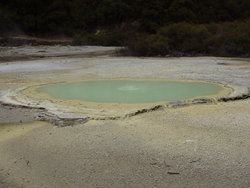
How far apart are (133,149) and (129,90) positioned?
4375mm

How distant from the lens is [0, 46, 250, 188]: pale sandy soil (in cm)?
445

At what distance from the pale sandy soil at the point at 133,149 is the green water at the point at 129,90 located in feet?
3.63

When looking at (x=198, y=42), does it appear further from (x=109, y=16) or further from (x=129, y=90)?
(x=109, y=16)

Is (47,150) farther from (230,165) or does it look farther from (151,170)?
(230,165)

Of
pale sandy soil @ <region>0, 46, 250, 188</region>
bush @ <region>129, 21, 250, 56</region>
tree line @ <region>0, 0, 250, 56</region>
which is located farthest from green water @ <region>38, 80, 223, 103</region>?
tree line @ <region>0, 0, 250, 56</region>

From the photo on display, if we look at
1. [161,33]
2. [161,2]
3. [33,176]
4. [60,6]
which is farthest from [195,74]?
[60,6]

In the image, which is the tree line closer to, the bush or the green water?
the bush

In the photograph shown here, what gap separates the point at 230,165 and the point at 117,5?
103 ft

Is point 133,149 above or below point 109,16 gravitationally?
below

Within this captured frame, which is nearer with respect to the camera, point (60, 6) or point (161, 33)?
point (161, 33)

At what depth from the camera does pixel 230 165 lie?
15.3ft

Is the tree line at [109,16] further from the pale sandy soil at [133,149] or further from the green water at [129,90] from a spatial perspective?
the pale sandy soil at [133,149]

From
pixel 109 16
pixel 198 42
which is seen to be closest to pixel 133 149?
pixel 198 42

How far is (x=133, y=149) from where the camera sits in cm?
525
